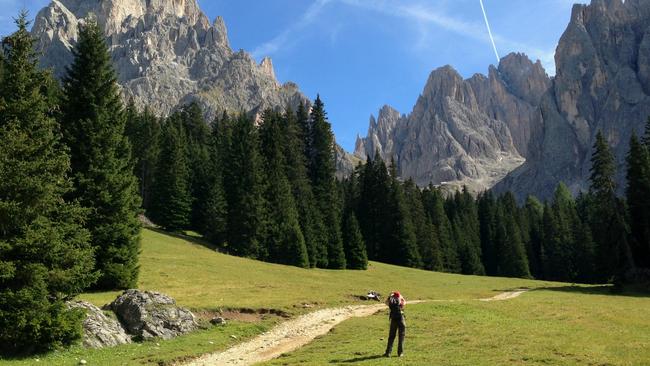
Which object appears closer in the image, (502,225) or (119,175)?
(119,175)

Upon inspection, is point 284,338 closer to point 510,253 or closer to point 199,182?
point 199,182

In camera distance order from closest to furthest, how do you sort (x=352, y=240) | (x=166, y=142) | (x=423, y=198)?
1. (x=352, y=240)
2. (x=166, y=142)
3. (x=423, y=198)

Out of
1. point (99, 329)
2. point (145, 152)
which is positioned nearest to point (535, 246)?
point (145, 152)

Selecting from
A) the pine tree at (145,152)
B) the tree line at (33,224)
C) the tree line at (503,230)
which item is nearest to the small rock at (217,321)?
the tree line at (33,224)

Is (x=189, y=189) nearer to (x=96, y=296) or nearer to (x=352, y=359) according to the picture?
(x=96, y=296)

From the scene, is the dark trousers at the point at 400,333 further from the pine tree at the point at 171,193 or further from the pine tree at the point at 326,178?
the pine tree at the point at 171,193

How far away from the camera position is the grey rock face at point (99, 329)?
20.8 metres

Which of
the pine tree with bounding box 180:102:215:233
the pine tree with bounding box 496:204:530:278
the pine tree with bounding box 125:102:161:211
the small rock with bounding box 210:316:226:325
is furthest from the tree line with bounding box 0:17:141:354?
the pine tree with bounding box 496:204:530:278

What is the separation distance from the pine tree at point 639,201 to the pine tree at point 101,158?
5457 centimetres

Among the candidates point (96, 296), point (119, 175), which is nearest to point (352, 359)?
point (96, 296)

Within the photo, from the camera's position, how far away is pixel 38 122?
21.4 meters

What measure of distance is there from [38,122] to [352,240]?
2055 inches

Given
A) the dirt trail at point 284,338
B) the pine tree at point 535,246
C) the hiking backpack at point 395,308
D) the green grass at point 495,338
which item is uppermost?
the pine tree at point 535,246

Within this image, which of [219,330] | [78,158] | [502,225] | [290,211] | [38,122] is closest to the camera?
[38,122]
